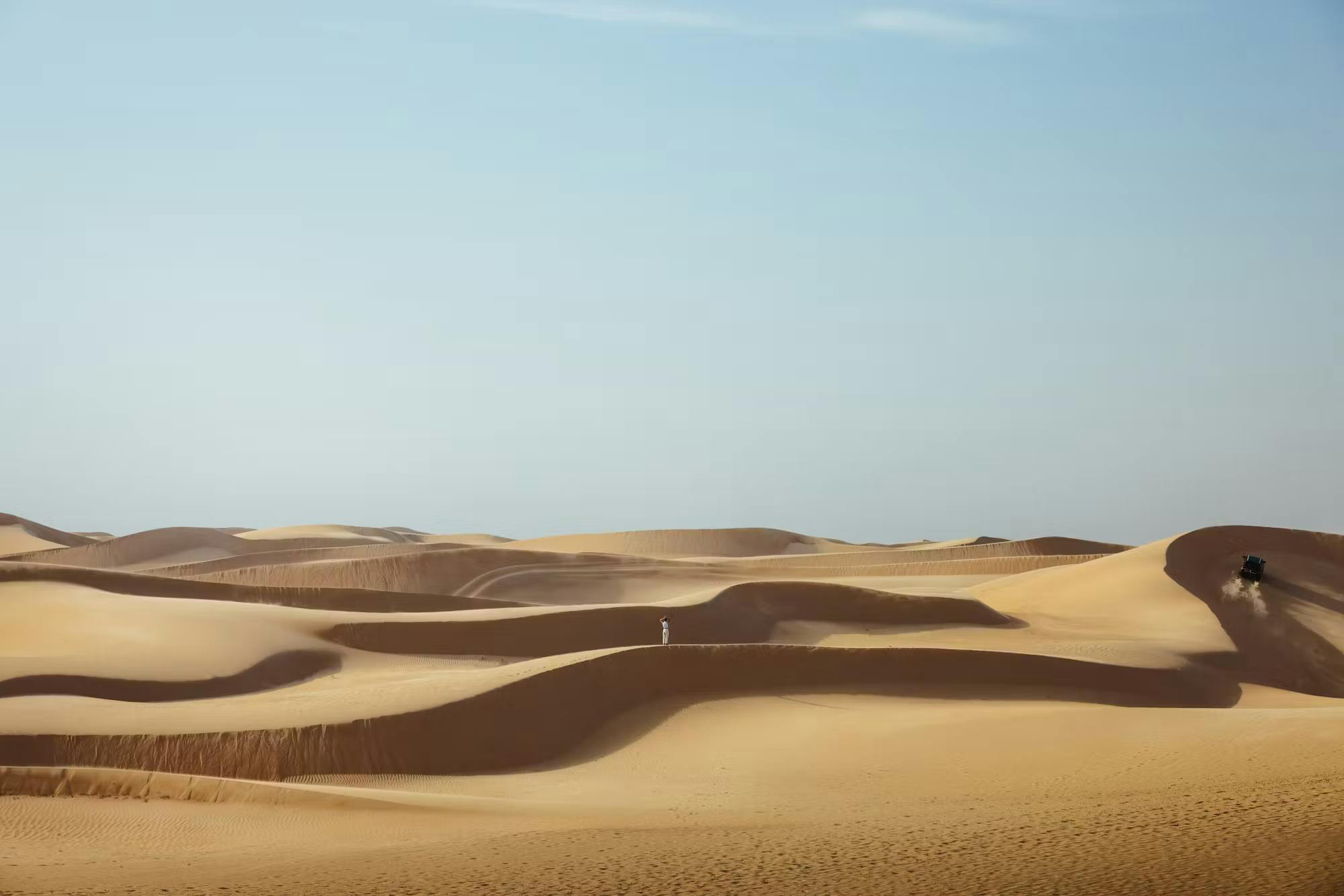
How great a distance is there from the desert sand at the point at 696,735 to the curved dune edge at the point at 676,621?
0.05 meters

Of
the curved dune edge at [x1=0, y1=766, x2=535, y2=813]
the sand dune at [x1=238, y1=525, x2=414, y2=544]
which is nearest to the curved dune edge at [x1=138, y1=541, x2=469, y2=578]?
the sand dune at [x1=238, y1=525, x2=414, y2=544]

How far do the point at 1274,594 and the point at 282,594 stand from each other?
1776 cm

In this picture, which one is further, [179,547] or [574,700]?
[179,547]

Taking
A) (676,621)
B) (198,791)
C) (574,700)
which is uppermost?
(676,621)

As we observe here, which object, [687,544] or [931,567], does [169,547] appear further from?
[931,567]

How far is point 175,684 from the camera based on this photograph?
14.7 m

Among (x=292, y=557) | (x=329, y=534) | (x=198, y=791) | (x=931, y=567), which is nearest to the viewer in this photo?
(x=198, y=791)

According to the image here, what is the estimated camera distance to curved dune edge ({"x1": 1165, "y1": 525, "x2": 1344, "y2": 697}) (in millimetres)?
20469

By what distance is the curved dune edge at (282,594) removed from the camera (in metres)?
22.3

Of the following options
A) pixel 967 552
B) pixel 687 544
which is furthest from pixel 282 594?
pixel 687 544

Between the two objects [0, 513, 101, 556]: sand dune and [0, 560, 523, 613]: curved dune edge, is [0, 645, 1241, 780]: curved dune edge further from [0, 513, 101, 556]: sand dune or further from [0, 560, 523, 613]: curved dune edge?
[0, 513, 101, 556]: sand dune

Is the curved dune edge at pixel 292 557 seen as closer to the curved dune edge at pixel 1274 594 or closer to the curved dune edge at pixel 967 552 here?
the curved dune edge at pixel 967 552

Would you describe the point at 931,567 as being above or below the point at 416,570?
below

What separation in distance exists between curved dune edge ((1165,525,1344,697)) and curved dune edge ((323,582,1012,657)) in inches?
152
